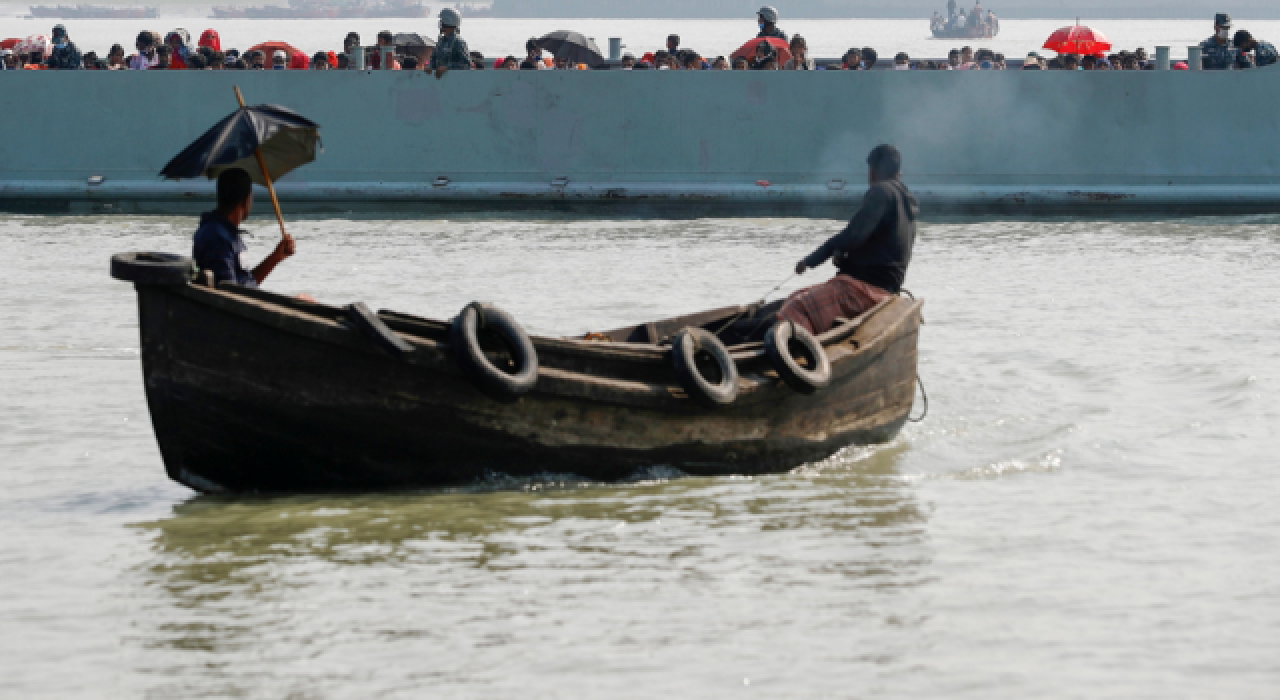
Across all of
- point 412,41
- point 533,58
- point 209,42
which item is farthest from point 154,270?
point 412,41

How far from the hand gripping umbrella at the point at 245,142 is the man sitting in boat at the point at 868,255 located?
2.97 metres

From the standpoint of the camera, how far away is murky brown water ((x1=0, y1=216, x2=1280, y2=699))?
6.57 metres

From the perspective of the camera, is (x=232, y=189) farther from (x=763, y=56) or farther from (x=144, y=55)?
(x=144, y=55)

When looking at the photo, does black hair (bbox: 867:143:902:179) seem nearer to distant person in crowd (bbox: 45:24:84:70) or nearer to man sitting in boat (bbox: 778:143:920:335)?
man sitting in boat (bbox: 778:143:920:335)

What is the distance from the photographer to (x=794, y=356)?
31.6ft

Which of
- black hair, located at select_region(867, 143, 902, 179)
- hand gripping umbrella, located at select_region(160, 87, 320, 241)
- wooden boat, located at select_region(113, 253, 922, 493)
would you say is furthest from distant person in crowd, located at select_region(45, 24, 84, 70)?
wooden boat, located at select_region(113, 253, 922, 493)

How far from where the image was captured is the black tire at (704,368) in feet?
29.3

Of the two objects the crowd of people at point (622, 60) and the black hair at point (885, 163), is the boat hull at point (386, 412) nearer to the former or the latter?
the black hair at point (885, 163)

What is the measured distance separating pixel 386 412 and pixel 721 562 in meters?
1.84

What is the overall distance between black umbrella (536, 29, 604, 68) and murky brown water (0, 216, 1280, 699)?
35.9 ft

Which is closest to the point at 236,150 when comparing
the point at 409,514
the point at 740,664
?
the point at 409,514

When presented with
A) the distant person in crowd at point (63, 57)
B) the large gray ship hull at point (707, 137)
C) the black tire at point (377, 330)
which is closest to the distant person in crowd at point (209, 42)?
the large gray ship hull at point (707, 137)

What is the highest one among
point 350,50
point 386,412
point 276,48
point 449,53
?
point 276,48

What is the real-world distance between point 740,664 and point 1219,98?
58.5 feet
